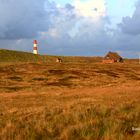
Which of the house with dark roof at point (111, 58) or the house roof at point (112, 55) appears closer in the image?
the house with dark roof at point (111, 58)

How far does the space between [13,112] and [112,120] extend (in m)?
6.78

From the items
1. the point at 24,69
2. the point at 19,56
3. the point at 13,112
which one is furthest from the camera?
the point at 19,56

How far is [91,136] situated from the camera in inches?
485

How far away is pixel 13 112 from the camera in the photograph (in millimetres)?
19812

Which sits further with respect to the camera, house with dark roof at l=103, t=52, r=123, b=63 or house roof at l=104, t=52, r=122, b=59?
house roof at l=104, t=52, r=122, b=59

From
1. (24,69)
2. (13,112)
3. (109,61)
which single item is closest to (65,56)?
(109,61)

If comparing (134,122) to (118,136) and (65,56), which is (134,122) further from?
(65,56)

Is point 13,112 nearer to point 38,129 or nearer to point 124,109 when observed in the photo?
point 124,109

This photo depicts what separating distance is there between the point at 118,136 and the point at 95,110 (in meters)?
5.50

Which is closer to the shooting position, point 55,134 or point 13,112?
point 55,134

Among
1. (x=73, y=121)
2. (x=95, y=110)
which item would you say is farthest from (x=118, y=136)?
(x=95, y=110)

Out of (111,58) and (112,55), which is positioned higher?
(112,55)

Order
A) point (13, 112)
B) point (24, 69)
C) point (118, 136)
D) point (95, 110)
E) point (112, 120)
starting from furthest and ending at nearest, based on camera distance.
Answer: point (24, 69)
point (13, 112)
point (95, 110)
point (112, 120)
point (118, 136)

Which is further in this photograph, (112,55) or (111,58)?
(112,55)
